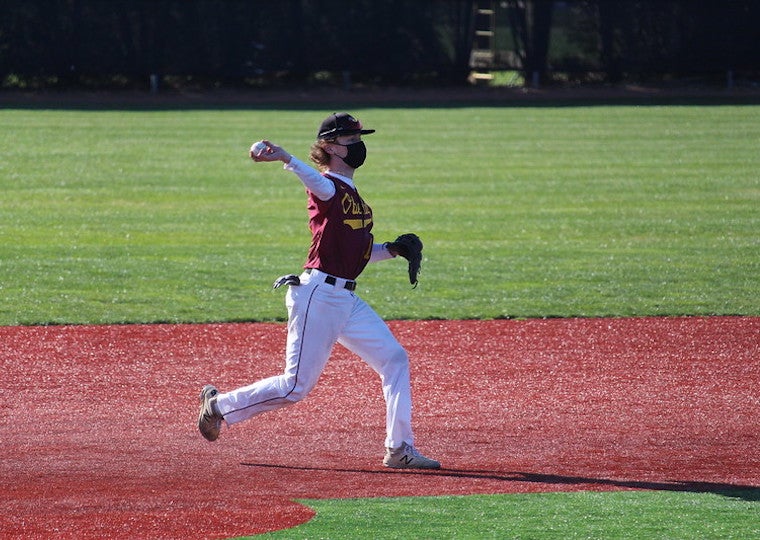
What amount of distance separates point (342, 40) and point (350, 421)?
87.7ft

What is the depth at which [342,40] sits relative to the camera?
109 feet

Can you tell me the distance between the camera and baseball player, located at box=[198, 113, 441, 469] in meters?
6.52

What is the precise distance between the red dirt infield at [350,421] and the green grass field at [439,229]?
0.49 m

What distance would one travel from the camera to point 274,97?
32.3m

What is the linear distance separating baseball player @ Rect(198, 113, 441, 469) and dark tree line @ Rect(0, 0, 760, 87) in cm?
2676

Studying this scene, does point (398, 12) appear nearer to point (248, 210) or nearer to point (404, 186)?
point (404, 186)

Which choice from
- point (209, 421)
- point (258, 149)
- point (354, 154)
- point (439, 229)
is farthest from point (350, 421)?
point (439, 229)

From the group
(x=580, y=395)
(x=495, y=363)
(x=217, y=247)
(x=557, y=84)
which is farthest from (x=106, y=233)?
(x=557, y=84)

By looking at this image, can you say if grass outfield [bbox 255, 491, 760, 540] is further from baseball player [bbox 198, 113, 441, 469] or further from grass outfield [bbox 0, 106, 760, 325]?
grass outfield [bbox 0, 106, 760, 325]

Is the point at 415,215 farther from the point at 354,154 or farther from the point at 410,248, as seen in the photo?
the point at 354,154

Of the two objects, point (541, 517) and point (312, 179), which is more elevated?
point (312, 179)

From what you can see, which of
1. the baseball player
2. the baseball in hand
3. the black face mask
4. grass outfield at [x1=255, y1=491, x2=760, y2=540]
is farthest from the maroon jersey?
grass outfield at [x1=255, y1=491, x2=760, y2=540]

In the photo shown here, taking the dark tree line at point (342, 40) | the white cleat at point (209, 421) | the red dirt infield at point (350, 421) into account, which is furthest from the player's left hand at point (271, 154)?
the dark tree line at point (342, 40)

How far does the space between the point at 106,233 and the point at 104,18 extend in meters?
18.1
